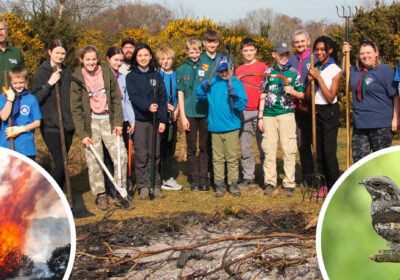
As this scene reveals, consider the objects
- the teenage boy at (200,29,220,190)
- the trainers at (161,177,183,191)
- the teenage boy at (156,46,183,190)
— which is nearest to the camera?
the teenage boy at (200,29,220,190)

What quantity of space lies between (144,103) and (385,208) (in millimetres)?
4440

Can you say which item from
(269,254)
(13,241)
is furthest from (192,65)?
(13,241)

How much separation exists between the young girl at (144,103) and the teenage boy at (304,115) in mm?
1758

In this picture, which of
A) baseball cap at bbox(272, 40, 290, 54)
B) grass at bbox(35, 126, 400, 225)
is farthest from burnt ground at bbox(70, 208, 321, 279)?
baseball cap at bbox(272, 40, 290, 54)

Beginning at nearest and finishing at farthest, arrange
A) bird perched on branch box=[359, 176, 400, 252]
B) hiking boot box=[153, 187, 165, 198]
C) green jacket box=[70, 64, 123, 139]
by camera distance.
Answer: bird perched on branch box=[359, 176, 400, 252], green jacket box=[70, 64, 123, 139], hiking boot box=[153, 187, 165, 198]

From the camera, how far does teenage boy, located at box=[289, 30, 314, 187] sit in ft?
20.5

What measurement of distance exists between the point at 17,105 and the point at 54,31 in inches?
388

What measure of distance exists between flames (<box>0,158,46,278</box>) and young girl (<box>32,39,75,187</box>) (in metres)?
2.86

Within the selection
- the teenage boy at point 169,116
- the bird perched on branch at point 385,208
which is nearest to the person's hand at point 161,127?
the teenage boy at point 169,116

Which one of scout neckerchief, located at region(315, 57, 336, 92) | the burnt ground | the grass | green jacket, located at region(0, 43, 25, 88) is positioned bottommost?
the grass

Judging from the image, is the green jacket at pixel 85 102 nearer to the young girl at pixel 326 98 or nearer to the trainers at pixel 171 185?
the trainers at pixel 171 185

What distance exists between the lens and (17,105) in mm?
5039

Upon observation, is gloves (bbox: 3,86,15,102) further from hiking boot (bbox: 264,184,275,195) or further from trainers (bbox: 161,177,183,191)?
hiking boot (bbox: 264,184,275,195)

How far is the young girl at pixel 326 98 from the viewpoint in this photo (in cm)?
580
